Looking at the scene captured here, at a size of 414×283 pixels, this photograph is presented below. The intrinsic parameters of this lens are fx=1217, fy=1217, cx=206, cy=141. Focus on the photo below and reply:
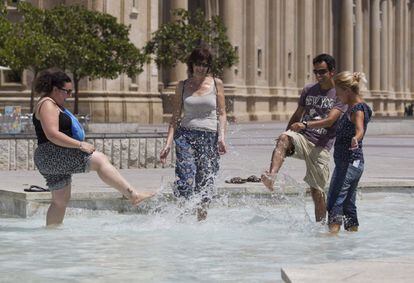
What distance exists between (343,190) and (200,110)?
1.54 meters

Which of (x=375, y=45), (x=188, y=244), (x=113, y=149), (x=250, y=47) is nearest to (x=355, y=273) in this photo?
(x=188, y=244)

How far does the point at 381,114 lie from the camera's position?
9281 centimetres

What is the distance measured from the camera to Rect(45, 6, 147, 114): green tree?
3906 centimetres

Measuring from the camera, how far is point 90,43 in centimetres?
3919

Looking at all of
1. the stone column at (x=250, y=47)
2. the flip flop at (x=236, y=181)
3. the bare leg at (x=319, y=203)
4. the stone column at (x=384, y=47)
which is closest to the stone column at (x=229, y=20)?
the stone column at (x=250, y=47)

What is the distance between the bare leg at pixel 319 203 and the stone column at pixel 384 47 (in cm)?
8608

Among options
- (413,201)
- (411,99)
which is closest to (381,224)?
(413,201)

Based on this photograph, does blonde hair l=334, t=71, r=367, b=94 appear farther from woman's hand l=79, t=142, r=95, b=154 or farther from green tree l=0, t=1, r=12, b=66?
green tree l=0, t=1, r=12, b=66

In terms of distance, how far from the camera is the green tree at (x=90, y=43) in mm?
39062

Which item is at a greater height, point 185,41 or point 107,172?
point 185,41

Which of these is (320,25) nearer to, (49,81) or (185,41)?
(185,41)

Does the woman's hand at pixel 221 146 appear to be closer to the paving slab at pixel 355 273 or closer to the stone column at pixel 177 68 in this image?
the paving slab at pixel 355 273

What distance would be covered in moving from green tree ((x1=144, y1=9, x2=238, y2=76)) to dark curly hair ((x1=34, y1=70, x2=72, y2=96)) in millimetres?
36061

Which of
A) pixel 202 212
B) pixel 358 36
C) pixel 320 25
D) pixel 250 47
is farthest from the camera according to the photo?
pixel 358 36
